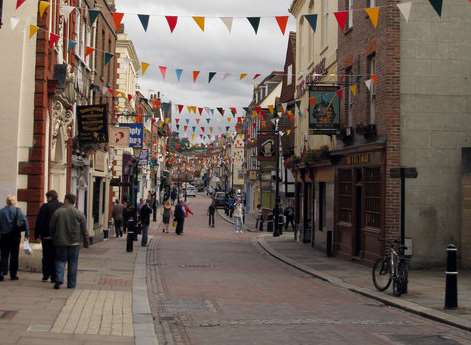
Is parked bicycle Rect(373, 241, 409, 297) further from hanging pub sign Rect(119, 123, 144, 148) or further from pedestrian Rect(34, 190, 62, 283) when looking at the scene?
hanging pub sign Rect(119, 123, 144, 148)

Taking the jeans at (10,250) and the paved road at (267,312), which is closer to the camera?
the paved road at (267,312)

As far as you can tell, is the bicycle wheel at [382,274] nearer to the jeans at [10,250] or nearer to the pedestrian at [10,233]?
the pedestrian at [10,233]

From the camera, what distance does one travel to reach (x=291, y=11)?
34156 mm

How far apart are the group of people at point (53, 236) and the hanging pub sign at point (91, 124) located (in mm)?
8900

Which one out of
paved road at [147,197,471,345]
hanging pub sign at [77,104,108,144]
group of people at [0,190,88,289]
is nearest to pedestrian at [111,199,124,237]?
hanging pub sign at [77,104,108,144]

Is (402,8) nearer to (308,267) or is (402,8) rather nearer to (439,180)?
(439,180)

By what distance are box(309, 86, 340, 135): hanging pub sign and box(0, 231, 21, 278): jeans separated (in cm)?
1174

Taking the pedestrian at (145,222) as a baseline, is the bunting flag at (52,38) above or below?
above

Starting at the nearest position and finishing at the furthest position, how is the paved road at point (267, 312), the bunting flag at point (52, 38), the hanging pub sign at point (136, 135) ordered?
the paved road at point (267, 312) → the bunting flag at point (52, 38) → the hanging pub sign at point (136, 135)

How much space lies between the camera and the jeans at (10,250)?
44.2 feet

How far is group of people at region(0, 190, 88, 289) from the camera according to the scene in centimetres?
1282

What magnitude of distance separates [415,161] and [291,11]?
56.3 ft

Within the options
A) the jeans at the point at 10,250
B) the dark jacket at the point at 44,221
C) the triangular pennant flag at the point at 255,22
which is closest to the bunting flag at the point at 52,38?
the dark jacket at the point at 44,221

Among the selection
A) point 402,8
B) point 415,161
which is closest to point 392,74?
point 415,161
